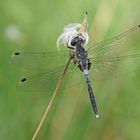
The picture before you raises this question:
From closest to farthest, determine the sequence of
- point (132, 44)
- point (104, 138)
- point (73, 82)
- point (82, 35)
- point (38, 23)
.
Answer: point (82, 35) < point (73, 82) < point (104, 138) < point (132, 44) < point (38, 23)

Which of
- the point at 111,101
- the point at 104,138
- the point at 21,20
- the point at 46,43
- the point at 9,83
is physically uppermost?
the point at 21,20

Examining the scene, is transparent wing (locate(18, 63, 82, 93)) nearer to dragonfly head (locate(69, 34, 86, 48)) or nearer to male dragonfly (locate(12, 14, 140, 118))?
male dragonfly (locate(12, 14, 140, 118))

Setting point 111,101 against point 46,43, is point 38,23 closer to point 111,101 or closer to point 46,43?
point 46,43

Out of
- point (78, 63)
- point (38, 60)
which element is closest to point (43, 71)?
point (38, 60)

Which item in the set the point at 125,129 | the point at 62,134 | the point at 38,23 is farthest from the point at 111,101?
the point at 38,23

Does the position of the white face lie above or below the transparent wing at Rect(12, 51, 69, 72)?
above

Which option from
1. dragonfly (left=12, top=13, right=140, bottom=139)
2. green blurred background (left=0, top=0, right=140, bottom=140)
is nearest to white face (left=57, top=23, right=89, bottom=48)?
dragonfly (left=12, top=13, right=140, bottom=139)

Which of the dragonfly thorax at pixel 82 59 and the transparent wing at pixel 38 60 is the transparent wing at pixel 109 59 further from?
the transparent wing at pixel 38 60

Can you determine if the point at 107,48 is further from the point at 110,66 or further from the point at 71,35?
the point at 71,35
